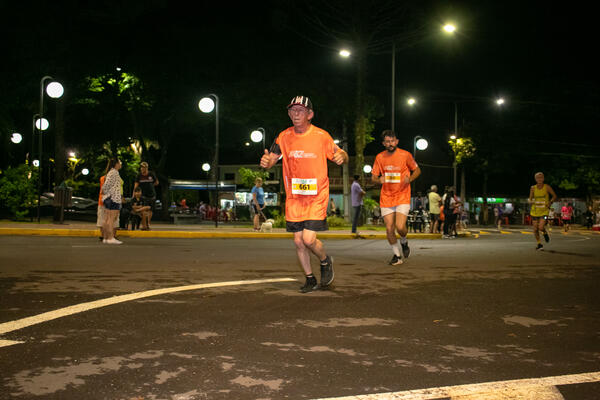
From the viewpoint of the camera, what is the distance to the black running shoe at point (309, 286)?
21.0 ft

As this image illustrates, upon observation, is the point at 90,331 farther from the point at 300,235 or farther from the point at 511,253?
the point at 511,253

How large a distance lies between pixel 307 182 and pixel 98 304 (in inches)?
97.0

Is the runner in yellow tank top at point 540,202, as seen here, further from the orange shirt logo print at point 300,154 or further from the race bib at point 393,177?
the orange shirt logo print at point 300,154

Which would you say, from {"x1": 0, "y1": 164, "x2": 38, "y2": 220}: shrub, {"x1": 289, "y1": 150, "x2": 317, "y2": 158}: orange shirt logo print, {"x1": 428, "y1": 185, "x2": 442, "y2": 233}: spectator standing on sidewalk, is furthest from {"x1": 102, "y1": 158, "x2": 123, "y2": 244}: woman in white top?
{"x1": 428, "y1": 185, "x2": 442, "y2": 233}: spectator standing on sidewalk

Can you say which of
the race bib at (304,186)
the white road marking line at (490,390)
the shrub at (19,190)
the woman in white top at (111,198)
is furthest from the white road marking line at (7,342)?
the shrub at (19,190)

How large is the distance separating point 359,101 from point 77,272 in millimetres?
19407

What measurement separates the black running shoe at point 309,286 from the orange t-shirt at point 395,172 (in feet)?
12.1

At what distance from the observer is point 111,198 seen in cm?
1290

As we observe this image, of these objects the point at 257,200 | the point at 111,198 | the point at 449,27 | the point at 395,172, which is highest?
the point at 449,27

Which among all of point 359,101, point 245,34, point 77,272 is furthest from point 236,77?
point 77,272

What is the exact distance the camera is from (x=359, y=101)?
25.6 m

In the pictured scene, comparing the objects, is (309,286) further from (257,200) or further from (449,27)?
(449,27)

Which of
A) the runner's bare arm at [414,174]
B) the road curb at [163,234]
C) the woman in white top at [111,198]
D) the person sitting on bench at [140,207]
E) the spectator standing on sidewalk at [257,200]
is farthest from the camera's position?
the spectator standing on sidewalk at [257,200]

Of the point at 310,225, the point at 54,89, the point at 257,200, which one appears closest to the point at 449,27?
the point at 257,200
